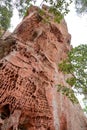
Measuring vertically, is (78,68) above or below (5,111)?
above

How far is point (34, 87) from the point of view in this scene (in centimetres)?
1099

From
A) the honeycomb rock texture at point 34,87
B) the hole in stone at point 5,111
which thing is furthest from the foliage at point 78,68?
the hole in stone at point 5,111

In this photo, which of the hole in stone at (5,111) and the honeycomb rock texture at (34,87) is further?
the honeycomb rock texture at (34,87)

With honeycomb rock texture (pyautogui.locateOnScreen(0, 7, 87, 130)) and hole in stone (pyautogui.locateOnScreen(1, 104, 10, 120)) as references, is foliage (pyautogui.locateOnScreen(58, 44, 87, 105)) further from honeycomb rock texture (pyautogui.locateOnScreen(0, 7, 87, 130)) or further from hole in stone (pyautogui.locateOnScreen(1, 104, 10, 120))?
hole in stone (pyautogui.locateOnScreen(1, 104, 10, 120))

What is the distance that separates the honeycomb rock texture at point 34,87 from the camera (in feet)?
33.3

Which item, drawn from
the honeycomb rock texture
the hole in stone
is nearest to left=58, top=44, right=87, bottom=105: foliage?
the honeycomb rock texture

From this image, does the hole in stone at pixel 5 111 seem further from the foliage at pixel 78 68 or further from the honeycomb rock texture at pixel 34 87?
the foliage at pixel 78 68

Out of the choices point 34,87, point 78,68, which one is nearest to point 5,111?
point 34,87

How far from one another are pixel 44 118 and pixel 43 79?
6.46 ft

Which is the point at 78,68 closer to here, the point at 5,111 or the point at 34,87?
the point at 34,87

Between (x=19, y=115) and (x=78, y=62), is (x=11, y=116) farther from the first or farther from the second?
(x=78, y=62)

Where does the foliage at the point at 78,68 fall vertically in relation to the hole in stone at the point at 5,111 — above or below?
above

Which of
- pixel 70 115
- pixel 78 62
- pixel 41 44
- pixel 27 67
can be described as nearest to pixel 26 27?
pixel 41 44

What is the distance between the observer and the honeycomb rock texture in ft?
33.3
